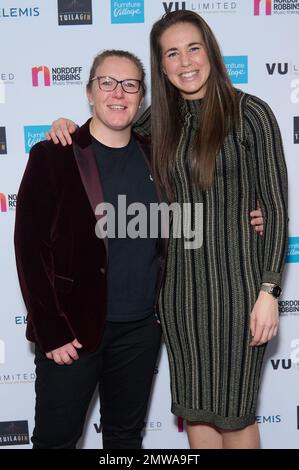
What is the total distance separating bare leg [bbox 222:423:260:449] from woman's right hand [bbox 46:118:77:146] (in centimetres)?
106

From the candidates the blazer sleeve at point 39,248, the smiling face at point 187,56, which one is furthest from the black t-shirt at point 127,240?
the smiling face at point 187,56

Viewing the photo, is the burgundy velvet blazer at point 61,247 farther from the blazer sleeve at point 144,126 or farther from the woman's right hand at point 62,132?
the blazer sleeve at point 144,126

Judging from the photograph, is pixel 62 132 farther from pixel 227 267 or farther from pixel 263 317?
pixel 263 317

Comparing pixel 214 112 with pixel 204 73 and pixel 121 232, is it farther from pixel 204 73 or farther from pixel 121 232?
pixel 121 232

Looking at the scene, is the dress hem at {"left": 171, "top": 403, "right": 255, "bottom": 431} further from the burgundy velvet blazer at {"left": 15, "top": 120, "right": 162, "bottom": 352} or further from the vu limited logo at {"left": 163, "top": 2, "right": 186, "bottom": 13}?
the vu limited logo at {"left": 163, "top": 2, "right": 186, "bottom": 13}

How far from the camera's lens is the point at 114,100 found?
158cm

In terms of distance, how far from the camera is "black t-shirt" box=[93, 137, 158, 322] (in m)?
1.59

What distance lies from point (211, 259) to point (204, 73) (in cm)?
56

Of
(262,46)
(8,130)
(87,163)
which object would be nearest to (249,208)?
(87,163)

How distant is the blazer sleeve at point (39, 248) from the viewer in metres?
1.52

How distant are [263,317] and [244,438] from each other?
0.45 metres

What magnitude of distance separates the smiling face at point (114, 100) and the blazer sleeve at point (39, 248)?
196mm

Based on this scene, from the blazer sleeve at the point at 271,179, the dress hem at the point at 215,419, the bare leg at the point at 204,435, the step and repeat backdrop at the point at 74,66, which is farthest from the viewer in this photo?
the step and repeat backdrop at the point at 74,66

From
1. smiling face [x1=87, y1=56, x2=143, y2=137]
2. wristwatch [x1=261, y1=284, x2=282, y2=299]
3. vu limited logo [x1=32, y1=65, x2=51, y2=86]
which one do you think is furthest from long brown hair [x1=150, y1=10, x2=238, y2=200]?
vu limited logo [x1=32, y1=65, x2=51, y2=86]
